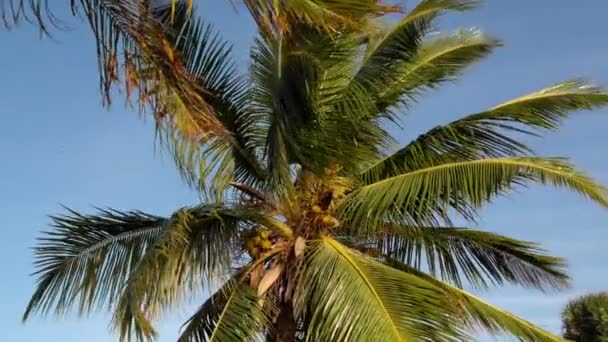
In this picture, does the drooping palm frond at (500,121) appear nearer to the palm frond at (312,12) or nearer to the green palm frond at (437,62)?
the green palm frond at (437,62)

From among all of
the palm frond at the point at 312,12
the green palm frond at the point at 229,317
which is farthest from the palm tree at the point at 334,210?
the palm frond at the point at 312,12

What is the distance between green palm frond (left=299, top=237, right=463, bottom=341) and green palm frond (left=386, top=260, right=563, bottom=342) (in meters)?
0.73

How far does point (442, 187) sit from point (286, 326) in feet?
8.70

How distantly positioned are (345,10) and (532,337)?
6.91 meters

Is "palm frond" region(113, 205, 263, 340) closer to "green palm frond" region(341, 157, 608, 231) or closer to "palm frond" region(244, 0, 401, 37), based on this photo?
"green palm frond" region(341, 157, 608, 231)

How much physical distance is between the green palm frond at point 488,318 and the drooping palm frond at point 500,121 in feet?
5.61

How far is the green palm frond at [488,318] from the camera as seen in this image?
11891 mm

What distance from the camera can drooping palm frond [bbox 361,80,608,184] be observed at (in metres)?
12.7

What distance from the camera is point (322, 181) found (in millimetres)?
12688

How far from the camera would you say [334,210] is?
12672 mm

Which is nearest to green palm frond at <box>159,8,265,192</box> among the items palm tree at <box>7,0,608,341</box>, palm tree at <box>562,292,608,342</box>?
palm tree at <box>7,0,608,341</box>

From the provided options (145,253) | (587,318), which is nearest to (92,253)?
(145,253)

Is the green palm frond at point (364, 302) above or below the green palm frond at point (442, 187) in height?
below

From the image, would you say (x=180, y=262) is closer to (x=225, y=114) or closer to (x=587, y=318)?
(x=225, y=114)
